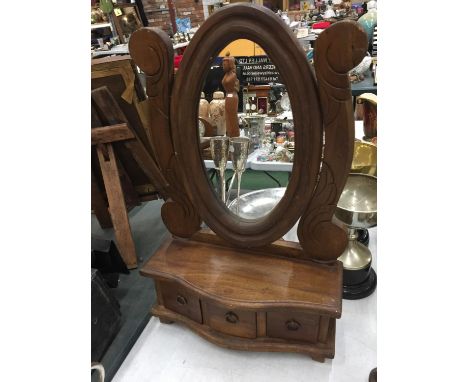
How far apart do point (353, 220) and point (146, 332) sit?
0.58m

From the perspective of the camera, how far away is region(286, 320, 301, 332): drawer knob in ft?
2.21

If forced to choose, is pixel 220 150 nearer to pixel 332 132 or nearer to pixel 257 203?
pixel 257 203

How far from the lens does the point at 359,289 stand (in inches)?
33.2

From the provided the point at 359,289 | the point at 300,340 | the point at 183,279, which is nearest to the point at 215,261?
the point at 183,279

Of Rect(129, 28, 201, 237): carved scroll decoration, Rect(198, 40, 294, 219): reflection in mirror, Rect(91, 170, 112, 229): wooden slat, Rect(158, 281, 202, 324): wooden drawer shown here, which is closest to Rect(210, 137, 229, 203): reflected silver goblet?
Rect(198, 40, 294, 219): reflection in mirror

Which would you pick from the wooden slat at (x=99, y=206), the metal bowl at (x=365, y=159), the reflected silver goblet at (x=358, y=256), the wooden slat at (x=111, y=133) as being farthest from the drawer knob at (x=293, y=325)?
the wooden slat at (x=99, y=206)

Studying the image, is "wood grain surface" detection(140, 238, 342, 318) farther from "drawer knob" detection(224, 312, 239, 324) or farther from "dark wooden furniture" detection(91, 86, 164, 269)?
"dark wooden furniture" detection(91, 86, 164, 269)

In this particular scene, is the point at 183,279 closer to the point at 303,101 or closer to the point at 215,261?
the point at 215,261

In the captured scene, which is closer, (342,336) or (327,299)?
(327,299)

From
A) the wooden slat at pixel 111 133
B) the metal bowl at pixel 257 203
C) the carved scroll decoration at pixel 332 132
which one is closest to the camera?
the carved scroll decoration at pixel 332 132

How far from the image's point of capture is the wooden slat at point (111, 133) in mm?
1102

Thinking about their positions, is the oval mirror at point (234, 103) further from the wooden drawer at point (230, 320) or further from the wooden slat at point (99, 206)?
the wooden slat at point (99, 206)

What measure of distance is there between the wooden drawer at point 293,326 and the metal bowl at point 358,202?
246 millimetres

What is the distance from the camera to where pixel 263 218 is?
72 centimetres
